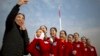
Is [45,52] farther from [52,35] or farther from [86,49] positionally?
[86,49]

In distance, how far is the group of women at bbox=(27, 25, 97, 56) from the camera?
374 cm

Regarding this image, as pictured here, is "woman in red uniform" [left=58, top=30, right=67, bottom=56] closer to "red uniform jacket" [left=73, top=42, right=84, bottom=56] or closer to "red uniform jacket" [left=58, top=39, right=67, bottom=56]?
"red uniform jacket" [left=58, top=39, right=67, bottom=56]

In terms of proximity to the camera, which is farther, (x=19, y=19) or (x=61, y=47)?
(x=61, y=47)

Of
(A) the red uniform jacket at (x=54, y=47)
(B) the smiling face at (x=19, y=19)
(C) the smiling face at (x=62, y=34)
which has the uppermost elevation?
(B) the smiling face at (x=19, y=19)

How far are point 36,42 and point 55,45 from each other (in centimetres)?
66

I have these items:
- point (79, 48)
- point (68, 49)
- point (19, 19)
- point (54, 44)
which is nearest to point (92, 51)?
point (79, 48)

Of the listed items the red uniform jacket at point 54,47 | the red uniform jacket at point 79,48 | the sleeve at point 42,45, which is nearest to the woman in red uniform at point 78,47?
the red uniform jacket at point 79,48

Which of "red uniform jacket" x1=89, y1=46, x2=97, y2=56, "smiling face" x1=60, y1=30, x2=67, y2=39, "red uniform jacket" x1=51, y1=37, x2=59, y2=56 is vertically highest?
"smiling face" x1=60, y1=30, x2=67, y2=39

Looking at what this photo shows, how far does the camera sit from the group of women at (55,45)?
3743 mm

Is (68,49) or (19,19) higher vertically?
(19,19)

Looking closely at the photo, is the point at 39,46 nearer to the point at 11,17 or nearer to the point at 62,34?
the point at 62,34

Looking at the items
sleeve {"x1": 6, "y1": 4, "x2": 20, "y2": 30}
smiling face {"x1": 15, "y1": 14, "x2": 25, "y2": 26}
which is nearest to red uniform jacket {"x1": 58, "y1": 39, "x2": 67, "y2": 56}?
smiling face {"x1": 15, "y1": 14, "x2": 25, "y2": 26}

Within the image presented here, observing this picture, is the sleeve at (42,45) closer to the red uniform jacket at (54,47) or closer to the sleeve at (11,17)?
the red uniform jacket at (54,47)

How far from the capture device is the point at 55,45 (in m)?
4.34
